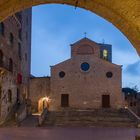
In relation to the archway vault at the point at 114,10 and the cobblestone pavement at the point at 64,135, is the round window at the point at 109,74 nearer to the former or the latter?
the cobblestone pavement at the point at 64,135

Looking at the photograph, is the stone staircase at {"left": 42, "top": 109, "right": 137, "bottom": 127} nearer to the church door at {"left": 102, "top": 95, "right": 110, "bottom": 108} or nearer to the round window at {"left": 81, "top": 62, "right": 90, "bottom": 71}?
the church door at {"left": 102, "top": 95, "right": 110, "bottom": 108}

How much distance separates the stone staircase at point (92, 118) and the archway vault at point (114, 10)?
2470 centimetres

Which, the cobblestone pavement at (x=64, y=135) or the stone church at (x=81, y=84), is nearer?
the cobblestone pavement at (x=64, y=135)

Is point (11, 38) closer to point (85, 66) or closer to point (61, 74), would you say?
point (61, 74)

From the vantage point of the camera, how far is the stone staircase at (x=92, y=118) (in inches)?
1246

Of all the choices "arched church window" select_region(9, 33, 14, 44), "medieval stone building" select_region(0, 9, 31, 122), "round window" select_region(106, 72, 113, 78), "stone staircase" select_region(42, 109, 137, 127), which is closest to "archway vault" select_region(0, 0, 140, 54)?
"medieval stone building" select_region(0, 9, 31, 122)

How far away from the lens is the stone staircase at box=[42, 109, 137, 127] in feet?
104

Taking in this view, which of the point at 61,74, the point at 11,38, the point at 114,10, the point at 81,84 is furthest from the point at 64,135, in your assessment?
the point at 61,74

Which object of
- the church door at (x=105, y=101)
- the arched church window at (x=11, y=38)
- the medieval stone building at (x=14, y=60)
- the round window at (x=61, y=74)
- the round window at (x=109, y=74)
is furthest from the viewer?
the round window at (x=61, y=74)

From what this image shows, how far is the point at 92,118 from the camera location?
34.0m

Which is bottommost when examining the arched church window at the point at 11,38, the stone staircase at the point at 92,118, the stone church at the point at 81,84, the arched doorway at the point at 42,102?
the stone staircase at the point at 92,118

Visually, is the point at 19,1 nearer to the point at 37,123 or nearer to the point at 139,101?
the point at 37,123

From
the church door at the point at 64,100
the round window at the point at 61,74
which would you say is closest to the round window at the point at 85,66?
the round window at the point at 61,74

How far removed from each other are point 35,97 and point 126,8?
126 ft
